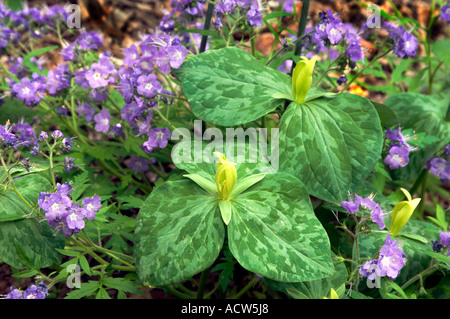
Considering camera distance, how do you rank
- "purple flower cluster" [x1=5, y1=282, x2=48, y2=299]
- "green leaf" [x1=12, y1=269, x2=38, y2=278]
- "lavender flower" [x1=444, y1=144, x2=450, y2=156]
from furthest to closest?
"lavender flower" [x1=444, y1=144, x2=450, y2=156], "green leaf" [x1=12, y1=269, x2=38, y2=278], "purple flower cluster" [x1=5, y1=282, x2=48, y2=299]

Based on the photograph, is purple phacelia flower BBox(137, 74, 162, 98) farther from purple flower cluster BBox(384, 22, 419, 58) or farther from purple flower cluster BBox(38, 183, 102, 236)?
purple flower cluster BBox(384, 22, 419, 58)

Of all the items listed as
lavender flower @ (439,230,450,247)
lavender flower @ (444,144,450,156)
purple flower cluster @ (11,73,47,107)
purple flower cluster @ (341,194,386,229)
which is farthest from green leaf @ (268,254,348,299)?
purple flower cluster @ (11,73,47,107)

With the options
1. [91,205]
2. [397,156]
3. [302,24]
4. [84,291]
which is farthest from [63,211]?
[397,156]

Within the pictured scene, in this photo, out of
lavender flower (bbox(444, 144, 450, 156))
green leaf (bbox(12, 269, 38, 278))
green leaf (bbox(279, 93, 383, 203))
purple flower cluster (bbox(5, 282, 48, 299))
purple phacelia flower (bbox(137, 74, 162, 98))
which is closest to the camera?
purple flower cluster (bbox(5, 282, 48, 299))

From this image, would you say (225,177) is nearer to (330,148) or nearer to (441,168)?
(330,148)

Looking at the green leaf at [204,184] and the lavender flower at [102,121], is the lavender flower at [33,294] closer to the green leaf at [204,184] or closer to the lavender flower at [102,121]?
the green leaf at [204,184]
